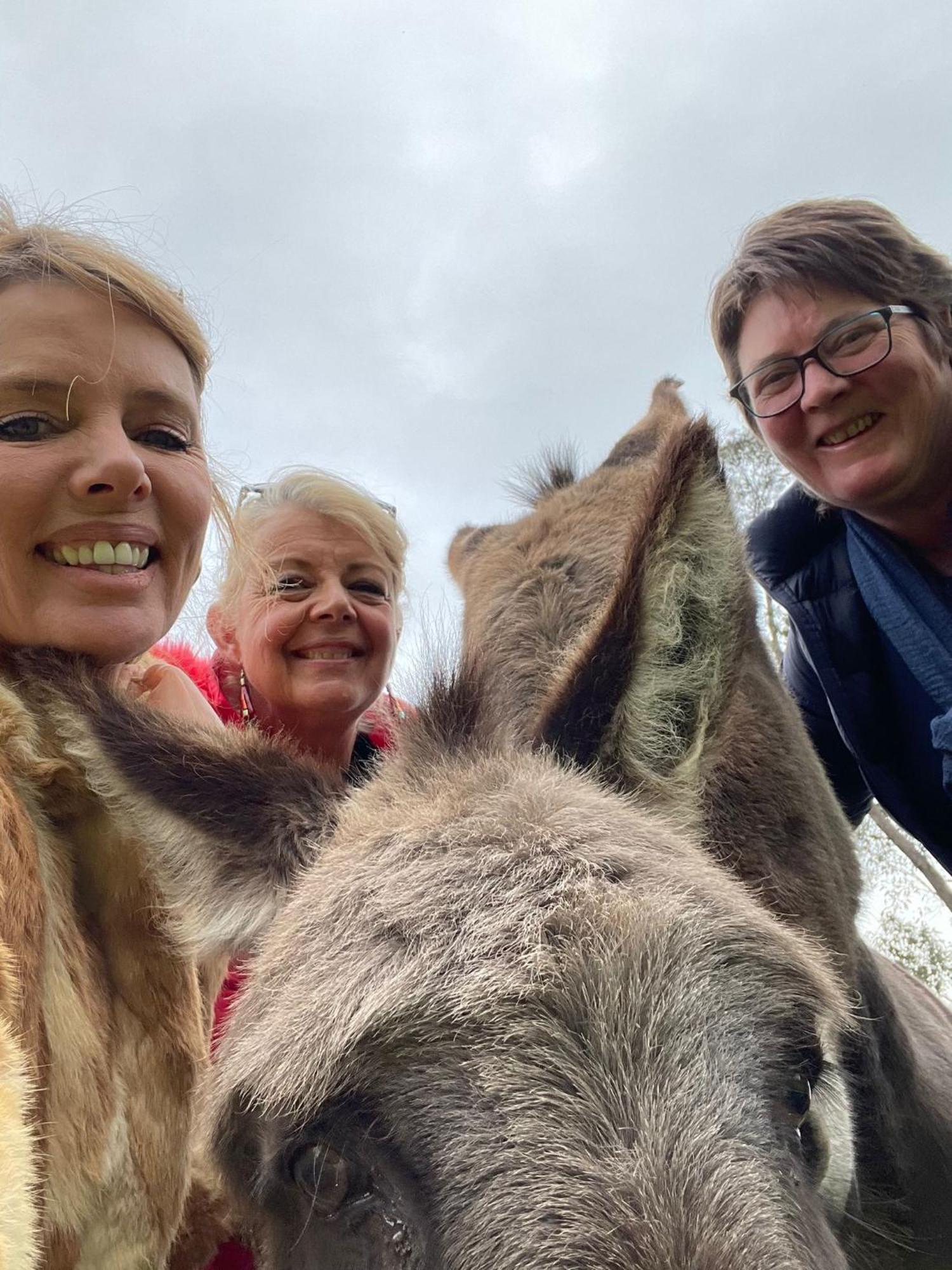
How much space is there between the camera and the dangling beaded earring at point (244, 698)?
4664 millimetres

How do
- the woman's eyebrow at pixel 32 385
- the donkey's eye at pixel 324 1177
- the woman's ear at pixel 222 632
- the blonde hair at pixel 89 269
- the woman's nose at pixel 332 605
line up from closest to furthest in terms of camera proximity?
the donkey's eye at pixel 324 1177
the woman's eyebrow at pixel 32 385
the blonde hair at pixel 89 269
the woman's nose at pixel 332 605
the woman's ear at pixel 222 632

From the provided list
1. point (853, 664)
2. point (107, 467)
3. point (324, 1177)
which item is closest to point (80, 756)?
point (107, 467)

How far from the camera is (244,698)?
190 inches

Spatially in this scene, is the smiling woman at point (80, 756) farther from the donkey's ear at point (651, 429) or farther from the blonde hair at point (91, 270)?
the donkey's ear at point (651, 429)

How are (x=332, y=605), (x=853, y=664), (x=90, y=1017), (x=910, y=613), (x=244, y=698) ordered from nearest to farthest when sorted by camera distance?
(x=90, y=1017) < (x=910, y=613) < (x=853, y=664) < (x=332, y=605) < (x=244, y=698)

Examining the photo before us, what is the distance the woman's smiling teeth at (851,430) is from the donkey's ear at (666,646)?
157cm

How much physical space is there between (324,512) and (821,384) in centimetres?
250

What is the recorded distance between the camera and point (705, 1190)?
147cm

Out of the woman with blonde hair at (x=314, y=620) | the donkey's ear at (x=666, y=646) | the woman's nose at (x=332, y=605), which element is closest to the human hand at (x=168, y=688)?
the woman with blonde hair at (x=314, y=620)

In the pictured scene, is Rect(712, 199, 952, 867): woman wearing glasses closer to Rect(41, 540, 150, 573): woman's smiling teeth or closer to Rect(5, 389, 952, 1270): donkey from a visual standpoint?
Rect(5, 389, 952, 1270): donkey

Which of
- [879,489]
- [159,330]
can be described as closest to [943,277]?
[879,489]

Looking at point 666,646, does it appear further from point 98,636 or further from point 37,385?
point 37,385

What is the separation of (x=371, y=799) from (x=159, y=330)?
1480 millimetres

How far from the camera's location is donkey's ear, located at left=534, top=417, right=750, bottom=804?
239 cm
